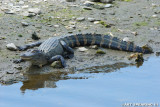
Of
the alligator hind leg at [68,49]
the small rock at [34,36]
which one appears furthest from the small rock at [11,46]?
the alligator hind leg at [68,49]

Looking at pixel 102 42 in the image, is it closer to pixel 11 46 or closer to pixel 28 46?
pixel 28 46

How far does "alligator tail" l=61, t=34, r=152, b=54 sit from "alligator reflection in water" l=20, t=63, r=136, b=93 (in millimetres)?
851

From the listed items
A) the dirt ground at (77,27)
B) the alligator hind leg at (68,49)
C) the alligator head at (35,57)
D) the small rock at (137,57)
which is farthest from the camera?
the alligator hind leg at (68,49)

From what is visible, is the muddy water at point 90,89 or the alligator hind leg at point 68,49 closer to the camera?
the muddy water at point 90,89

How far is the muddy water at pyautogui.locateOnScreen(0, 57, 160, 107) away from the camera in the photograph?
631cm

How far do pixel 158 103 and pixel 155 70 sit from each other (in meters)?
1.92

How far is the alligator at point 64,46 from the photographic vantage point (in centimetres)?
806

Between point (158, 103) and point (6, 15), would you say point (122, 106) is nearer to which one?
point (158, 103)

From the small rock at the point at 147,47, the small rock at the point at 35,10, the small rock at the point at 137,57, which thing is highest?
the small rock at the point at 35,10

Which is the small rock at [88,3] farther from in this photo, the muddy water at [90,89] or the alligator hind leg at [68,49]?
the muddy water at [90,89]

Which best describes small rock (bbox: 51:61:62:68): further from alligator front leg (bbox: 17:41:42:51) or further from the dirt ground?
alligator front leg (bbox: 17:41:42:51)

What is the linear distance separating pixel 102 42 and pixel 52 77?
2.42 m

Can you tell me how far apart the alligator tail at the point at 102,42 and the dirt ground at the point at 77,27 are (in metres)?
0.17

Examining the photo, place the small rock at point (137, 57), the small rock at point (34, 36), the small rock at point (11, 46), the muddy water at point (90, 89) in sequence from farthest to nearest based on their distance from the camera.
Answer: the small rock at point (34, 36)
the small rock at point (11, 46)
the small rock at point (137, 57)
the muddy water at point (90, 89)
